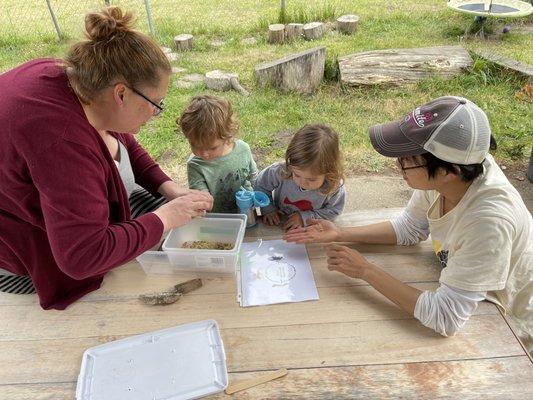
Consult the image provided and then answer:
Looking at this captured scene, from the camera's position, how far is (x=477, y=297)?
1.39m

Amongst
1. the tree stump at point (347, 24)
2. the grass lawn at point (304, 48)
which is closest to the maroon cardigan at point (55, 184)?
the grass lawn at point (304, 48)

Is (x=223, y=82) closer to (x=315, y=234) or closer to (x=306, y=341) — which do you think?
(x=315, y=234)

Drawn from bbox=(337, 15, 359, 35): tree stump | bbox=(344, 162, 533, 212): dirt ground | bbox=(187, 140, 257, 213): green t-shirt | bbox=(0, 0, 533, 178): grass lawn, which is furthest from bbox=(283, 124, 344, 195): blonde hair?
bbox=(337, 15, 359, 35): tree stump

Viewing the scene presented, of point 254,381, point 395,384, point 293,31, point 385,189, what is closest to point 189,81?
point 293,31

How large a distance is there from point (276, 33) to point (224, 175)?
4.64 metres

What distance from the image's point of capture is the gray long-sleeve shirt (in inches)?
83.0

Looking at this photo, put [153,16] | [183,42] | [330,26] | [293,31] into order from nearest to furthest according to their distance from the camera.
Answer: [183,42] → [293,31] → [330,26] → [153,16]

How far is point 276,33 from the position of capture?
245 inches

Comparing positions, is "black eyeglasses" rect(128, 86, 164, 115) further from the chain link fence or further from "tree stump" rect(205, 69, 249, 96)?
the chain link fence

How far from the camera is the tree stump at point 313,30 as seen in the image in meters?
6.30

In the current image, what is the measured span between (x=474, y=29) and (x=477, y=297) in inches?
252

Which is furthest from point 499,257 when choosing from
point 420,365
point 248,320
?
point 248,320

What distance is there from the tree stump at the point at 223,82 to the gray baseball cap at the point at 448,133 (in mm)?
3693

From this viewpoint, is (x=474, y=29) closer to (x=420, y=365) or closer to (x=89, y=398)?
(x=420, y=365)
